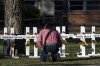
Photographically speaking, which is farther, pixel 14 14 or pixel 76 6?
pixel 76 6

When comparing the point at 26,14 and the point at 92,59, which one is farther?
the point at 26,14

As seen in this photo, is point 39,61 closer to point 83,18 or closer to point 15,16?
point 15,16

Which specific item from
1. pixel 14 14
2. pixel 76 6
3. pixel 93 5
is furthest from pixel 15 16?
pixel 93 5

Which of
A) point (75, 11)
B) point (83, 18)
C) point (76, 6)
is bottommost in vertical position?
point (83, 18)

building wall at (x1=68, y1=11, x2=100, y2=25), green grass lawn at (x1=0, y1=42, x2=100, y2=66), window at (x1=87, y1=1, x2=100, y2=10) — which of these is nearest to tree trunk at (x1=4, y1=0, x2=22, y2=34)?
green grass lawn at (x1=0, y1=42, x2=100, y2=66)

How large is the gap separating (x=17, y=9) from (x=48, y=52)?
313cm

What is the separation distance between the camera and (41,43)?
14.6m

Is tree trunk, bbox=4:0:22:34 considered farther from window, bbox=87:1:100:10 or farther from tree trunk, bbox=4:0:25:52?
window, bbox=87:1:100:10

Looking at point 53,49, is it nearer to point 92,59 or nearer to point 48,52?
point 48,52

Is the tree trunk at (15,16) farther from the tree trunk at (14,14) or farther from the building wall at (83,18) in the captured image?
the building wall at (83,18)

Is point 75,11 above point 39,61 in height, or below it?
above

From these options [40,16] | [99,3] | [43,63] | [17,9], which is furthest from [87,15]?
[43,63]

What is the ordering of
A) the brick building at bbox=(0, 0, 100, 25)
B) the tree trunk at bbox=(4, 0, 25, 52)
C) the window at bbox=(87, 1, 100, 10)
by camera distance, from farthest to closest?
the window at bbox=(87, 1, 100, 10) < the brick building at bbox=(0, 0, 100, 25) < the tree trunk at bbox=(4, 0, 25, 52)

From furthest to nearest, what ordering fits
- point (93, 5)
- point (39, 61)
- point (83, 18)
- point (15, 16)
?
1. point (93, 5)
2. point (83, 18)
3. point (15, 16)
4. point (39, 61)
